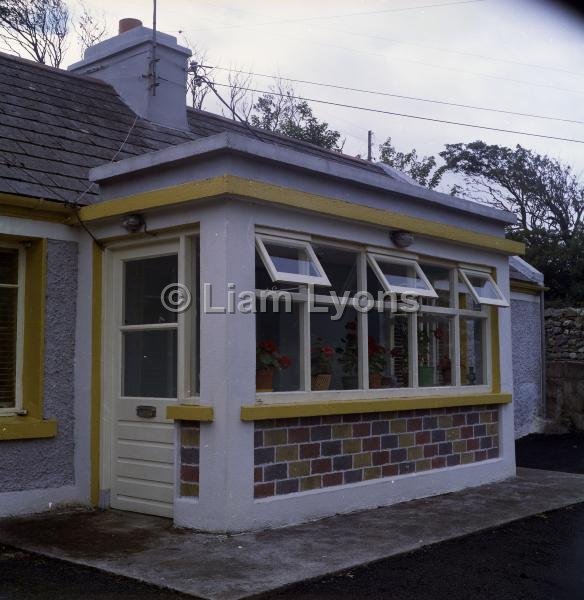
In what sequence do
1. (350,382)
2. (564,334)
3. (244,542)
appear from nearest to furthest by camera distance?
(244,542)
(350,382)
(564,334)

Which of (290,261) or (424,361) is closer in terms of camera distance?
(290,261)

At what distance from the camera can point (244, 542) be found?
20.3 feet

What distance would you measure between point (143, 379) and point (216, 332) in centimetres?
120

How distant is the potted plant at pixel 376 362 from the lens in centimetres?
814

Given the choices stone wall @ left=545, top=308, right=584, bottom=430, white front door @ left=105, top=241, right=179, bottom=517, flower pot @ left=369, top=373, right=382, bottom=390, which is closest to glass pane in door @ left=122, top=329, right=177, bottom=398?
white front door @ left=105, top=241, right=179, bottom=517

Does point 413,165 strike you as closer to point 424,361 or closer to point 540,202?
point 540,202

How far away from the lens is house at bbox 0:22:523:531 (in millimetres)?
6625

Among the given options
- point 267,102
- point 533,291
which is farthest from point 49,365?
point 267,102

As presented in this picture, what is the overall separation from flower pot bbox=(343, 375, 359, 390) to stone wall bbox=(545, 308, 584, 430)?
7.57 metres

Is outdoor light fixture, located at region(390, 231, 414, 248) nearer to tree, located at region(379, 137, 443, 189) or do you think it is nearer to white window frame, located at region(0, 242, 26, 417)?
white window frame, located at region(0, 242, 26, 417)

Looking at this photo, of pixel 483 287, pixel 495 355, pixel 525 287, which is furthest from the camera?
pixel 525 287

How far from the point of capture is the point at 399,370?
8516 millimetres

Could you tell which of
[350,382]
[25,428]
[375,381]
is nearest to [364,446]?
[350,382]

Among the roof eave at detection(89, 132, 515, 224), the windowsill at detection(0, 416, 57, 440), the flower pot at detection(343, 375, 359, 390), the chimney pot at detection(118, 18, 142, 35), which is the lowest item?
the windowsill at detection(0, 416, 57, 440)
